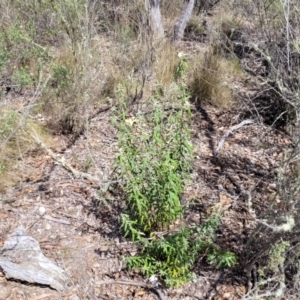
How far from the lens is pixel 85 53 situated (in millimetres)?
3812

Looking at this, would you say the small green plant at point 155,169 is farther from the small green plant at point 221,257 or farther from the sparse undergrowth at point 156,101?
the small green plant at point 221,257

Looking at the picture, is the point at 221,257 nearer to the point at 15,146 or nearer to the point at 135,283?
the point at 135,283

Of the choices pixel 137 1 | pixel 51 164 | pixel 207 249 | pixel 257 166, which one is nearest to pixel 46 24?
pixel 137 1

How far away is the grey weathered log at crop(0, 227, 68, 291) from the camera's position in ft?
7.62

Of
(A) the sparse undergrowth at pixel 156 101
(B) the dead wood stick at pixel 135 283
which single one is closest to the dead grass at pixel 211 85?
(A) the sparse undergrowth at pixel 156 101

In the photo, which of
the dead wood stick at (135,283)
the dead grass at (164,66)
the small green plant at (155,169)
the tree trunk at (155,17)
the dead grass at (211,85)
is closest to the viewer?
the small green plant at (155,169)

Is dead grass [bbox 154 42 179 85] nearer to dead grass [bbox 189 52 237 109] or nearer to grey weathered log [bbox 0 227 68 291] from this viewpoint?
dead grass [bbox 189 52 237 109]

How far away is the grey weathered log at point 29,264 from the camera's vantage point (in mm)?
2322

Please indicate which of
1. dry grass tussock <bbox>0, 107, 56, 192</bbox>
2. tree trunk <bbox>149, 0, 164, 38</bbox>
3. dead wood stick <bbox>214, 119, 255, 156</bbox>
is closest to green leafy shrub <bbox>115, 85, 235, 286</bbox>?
dry grass tussock <bbox>0, 107, 56, 192</bbox>

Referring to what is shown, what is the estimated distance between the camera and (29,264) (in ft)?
7.79

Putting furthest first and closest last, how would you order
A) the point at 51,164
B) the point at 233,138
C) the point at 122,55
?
A: the point at 122,55, the point at 233,138, the point at 51,164

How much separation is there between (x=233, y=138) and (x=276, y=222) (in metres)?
1.63

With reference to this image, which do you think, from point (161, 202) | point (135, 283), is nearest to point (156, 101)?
point (161, 202)

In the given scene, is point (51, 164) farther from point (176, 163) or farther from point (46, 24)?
point (46, 24)
